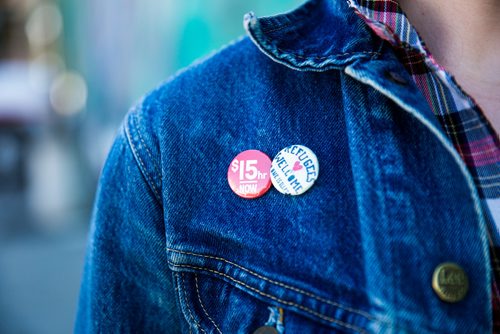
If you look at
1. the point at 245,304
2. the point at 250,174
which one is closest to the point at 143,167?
the point at 250,174

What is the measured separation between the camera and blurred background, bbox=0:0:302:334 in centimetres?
448

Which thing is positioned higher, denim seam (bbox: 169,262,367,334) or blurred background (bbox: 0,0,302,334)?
blurred background (bbox: 0,0,302,334)

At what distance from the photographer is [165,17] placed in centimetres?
525

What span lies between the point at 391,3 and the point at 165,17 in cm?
421

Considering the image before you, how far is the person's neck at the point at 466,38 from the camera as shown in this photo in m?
1.35

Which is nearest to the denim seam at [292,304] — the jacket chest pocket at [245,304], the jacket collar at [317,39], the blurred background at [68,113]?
the jacket chest pocket at [245,304]

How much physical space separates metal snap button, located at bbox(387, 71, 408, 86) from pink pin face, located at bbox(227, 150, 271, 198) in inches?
10.6

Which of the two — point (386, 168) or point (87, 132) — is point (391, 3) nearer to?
point (386, 168)

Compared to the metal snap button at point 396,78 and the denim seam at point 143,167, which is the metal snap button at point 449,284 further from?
the denim seam at point 143,167

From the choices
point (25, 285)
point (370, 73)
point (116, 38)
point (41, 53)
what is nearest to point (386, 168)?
point (370, 73)

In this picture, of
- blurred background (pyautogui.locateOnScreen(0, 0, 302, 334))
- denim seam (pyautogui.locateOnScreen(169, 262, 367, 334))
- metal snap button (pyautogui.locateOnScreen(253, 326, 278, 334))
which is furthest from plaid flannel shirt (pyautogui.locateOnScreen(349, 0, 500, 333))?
blurred background (pyautogui.locateOnScreen(0, 0, 302, 334))

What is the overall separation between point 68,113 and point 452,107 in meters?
5.58

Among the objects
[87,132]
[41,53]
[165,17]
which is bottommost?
[87,132]

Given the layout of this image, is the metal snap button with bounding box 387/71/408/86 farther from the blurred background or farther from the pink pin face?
the blurred background
